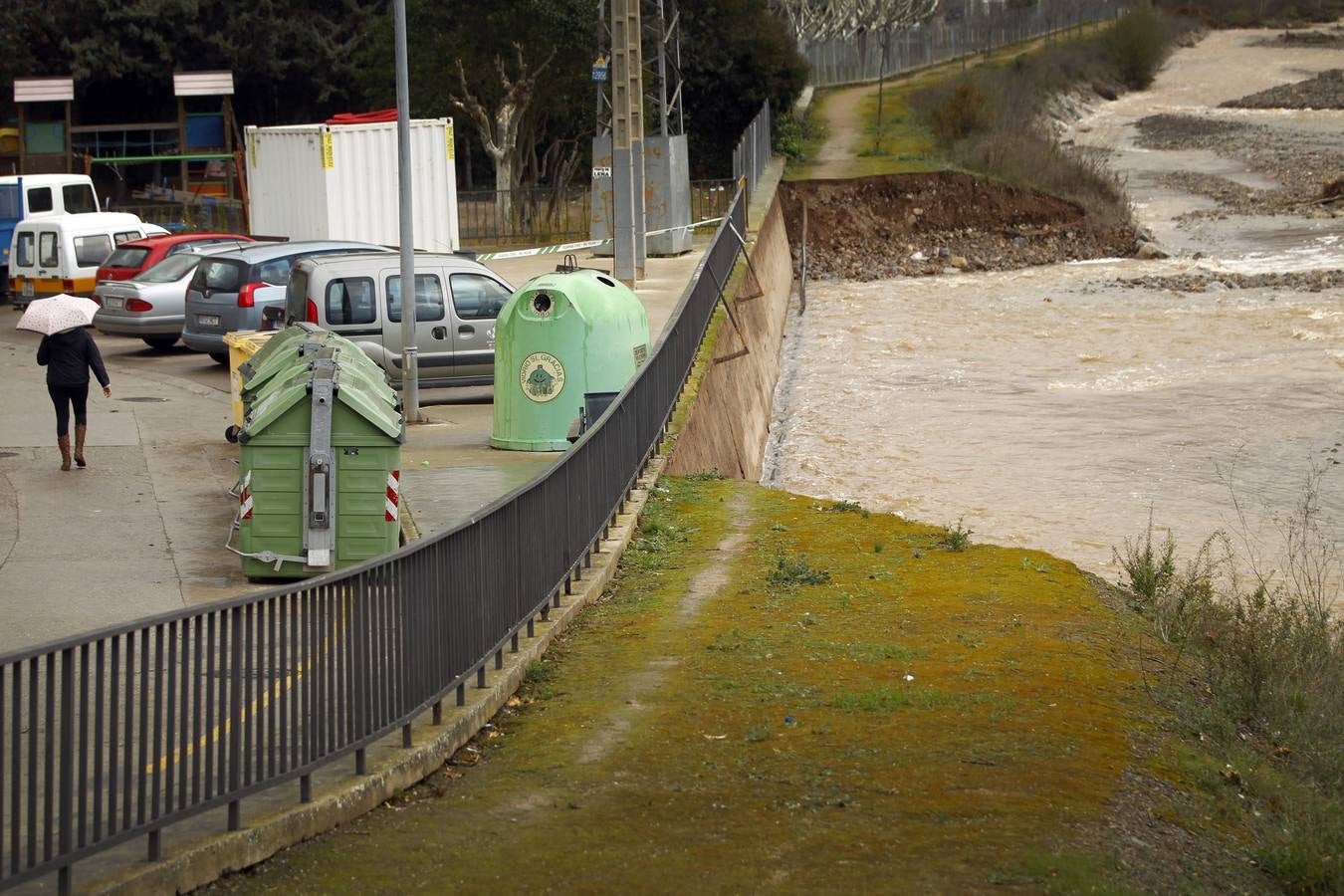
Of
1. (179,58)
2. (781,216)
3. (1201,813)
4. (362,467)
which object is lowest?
(1201,813)

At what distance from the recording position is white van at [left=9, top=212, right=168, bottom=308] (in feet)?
95.0

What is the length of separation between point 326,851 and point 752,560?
653cm

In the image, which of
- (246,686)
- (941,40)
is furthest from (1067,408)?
(941,40)

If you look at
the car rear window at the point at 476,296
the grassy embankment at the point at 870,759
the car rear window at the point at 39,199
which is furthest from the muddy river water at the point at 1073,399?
the car rear window at the point at 39,199

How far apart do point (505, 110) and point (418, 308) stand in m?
26.9

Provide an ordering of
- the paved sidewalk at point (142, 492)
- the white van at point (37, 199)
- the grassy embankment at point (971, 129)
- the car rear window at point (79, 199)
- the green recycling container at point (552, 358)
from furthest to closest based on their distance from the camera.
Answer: the grassy embankment at point (971, 129)
the car rear window at point (79, 199)
the white van at point (37, 199)
the green recycling container at point (552, 358)
the paved sidewalk at point (142, 492)

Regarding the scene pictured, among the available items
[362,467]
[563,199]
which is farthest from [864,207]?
[362,467]

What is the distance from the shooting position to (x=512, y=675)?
8758 millimetres

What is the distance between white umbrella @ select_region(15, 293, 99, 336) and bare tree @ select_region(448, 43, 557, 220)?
94.4 ft

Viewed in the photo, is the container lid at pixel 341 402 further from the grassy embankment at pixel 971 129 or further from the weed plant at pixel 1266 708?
the grassy embankment at pixel 971 129

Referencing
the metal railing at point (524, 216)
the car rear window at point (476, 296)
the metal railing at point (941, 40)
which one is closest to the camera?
the car rear window at point (476, 296)

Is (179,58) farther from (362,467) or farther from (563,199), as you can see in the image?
(362,467)

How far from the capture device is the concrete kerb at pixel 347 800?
561 centimetres

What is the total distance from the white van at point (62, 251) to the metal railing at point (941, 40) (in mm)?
54163
